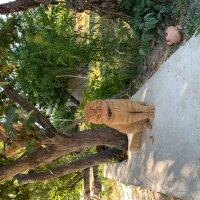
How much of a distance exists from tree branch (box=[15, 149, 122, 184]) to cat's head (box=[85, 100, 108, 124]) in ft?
4.30

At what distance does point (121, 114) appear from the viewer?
3691 mm

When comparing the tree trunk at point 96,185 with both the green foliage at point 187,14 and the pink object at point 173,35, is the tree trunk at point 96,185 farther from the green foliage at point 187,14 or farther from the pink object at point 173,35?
the green foliage at point 187,14

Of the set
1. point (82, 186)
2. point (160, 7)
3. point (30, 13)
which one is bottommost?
point (82, 186)

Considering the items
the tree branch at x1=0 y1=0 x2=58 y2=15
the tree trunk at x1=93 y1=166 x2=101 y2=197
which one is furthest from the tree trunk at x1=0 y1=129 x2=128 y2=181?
the tree trunk at x1=93 y1=166 x2=101 y2=197

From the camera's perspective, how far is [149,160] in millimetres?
4012

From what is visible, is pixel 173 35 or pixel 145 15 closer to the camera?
pixel 173 35

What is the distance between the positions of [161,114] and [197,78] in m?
0.67

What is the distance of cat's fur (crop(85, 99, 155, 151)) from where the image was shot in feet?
11.5

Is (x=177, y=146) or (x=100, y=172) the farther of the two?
(x=100, y=172)

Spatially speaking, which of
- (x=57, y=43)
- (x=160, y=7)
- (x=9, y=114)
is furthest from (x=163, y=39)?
(x=9, y=114)

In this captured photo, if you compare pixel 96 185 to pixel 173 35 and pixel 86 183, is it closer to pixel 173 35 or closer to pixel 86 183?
pixel 86 183

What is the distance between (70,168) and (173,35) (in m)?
1.93

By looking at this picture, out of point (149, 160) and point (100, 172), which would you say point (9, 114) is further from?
point (100, 172)

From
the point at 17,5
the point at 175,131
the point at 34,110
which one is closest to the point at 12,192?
the point at 34,110
